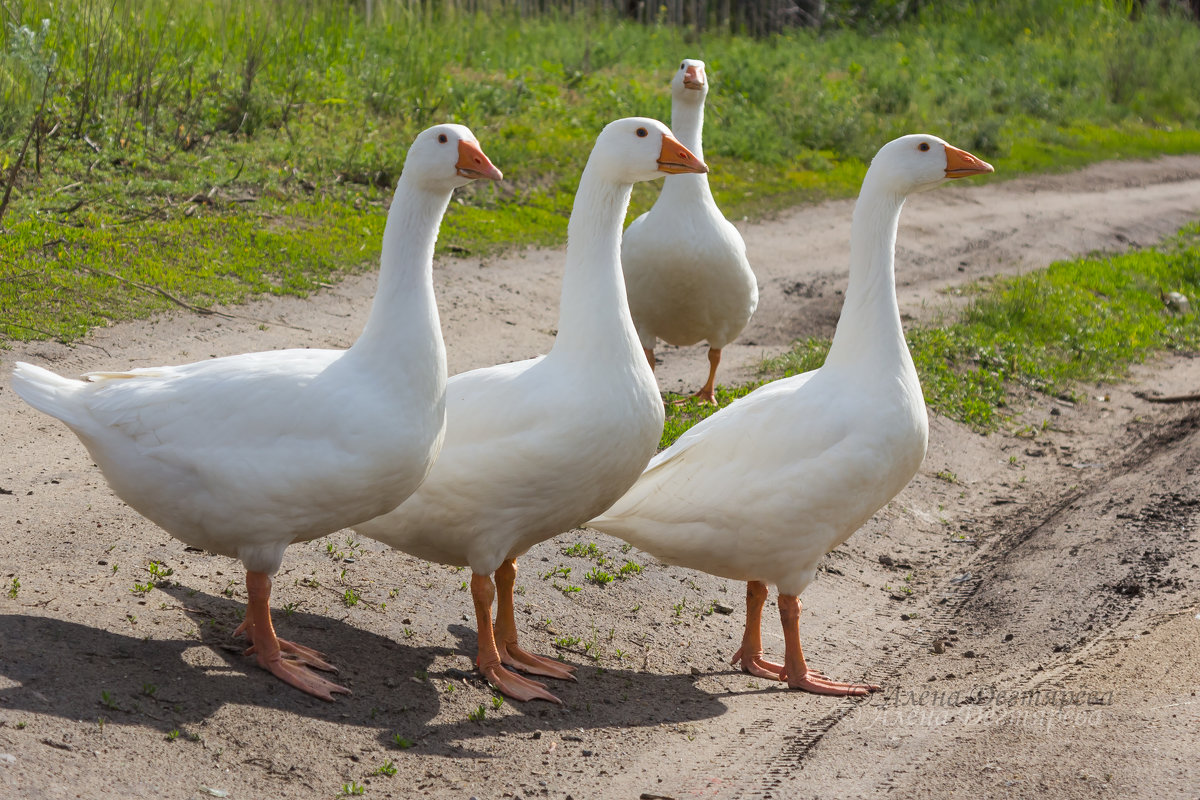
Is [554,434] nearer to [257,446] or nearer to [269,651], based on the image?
[257,446]

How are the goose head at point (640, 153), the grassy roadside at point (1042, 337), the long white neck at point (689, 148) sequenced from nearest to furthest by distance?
1. the goose head at point (640, 153)
2. the long white neck at point (689, 148)
3. the grassy roadside at point (1042, 337)

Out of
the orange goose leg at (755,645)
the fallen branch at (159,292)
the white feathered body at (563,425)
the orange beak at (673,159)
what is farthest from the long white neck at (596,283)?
the fallen branch at (159,292)

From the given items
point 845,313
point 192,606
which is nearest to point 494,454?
point 192,606

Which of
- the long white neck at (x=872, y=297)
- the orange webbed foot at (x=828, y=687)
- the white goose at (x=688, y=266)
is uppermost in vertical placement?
the long white neck at (x=872, y=297)

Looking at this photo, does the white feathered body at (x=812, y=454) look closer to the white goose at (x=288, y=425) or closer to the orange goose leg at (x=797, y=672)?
the orange goose leg at (x=797, y=672)

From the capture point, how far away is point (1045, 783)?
12.1 ft

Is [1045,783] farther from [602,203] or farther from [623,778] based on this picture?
[602,203]

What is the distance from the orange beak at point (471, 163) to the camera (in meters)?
4.32

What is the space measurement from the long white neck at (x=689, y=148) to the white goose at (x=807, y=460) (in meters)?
2.58

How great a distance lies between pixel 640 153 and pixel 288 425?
176cm

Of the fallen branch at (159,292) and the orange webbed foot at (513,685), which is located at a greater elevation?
the fallen branch at (159,292)

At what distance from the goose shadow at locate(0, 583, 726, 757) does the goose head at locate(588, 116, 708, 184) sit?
2074 mm

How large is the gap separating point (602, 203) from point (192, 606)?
7.56 ft

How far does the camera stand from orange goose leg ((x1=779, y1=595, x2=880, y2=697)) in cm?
493
